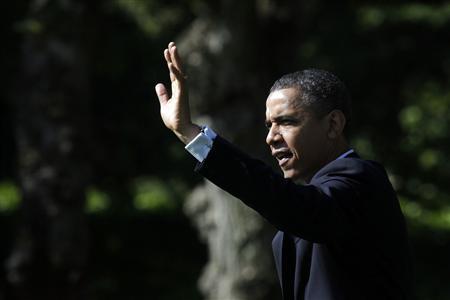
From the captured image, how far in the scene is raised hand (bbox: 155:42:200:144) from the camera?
286cm

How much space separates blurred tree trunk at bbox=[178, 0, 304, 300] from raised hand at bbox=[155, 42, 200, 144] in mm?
6572

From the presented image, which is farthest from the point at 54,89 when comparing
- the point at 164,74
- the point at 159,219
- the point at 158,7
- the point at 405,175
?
the point at 405,175

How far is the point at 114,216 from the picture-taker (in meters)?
15.4

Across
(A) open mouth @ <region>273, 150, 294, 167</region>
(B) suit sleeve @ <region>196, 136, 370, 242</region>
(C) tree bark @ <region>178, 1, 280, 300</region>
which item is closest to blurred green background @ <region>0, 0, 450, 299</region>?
(C) tree bark @ <region>178, 1, 280, 300</region>

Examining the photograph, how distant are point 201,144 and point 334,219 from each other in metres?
0.43

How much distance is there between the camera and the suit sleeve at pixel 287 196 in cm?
271

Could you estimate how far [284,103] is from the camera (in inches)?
122

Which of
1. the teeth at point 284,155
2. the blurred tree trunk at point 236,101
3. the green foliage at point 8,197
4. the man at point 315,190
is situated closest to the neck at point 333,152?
the man at point 315,190

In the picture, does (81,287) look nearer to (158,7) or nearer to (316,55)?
(158,7)

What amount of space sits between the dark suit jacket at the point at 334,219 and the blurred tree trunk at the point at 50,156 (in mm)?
6796

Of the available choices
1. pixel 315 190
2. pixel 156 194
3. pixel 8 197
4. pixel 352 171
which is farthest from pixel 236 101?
pixel 156 194

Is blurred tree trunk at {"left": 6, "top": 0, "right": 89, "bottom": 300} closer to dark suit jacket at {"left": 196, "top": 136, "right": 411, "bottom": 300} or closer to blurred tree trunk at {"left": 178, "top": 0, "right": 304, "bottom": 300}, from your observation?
blurred tree trunk at {"left": 178, "top": 0, "right": 304, "bottom": 300}

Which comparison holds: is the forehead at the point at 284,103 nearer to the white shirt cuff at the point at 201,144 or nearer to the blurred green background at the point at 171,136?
the white shirt cuff at the point at 201,144

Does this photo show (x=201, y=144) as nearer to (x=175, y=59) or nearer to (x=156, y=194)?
(x=175, y=59)
